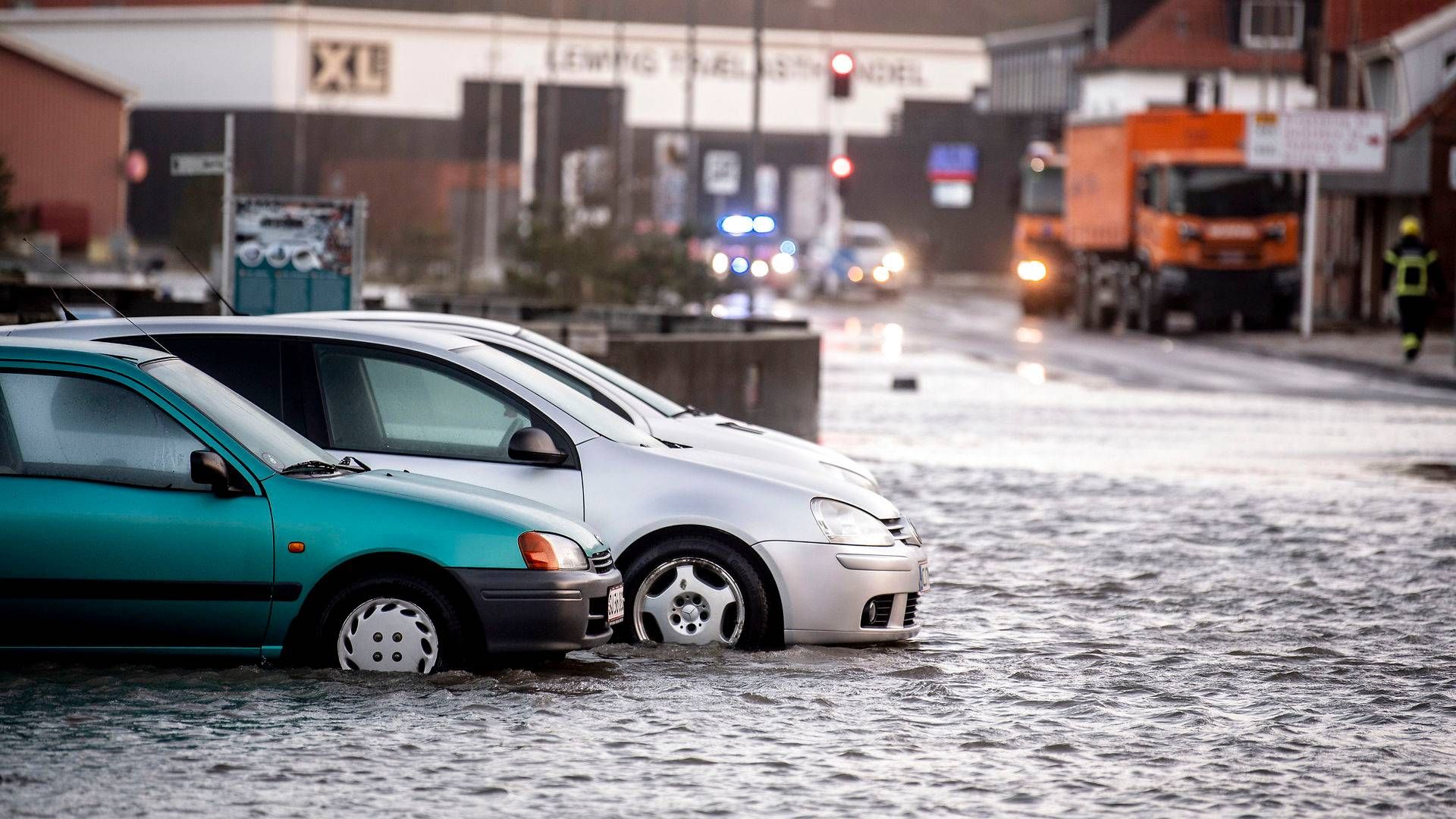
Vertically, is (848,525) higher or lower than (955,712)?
higher

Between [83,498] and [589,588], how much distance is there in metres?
1.82

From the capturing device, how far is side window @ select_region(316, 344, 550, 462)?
30.1ft

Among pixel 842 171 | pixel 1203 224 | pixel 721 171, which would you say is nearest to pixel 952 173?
pixel 721 171

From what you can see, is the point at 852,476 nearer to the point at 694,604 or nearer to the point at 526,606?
the point at 694,604

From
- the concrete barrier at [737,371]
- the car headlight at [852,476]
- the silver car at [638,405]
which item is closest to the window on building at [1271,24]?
Result: the concrete barrier at [737,371]

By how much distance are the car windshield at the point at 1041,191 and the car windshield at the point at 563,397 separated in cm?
4647

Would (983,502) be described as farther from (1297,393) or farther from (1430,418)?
(1297,393)

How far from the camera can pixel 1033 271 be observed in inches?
2143

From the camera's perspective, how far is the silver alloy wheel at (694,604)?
30.1ft

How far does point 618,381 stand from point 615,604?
2623 mm

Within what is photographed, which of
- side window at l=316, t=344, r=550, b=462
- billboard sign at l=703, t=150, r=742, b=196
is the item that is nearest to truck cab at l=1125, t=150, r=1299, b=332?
side window at l=316, t=344, r=550, b=462

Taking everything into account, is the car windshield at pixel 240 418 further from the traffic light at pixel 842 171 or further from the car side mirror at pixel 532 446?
the traffic light at pixel 842 171

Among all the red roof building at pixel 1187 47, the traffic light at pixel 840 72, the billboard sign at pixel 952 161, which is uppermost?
the red roof building at pixel 1187 47

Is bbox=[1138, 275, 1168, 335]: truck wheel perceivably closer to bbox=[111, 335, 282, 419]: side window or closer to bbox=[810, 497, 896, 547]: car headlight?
bbox=[810, 497, 896, 547]: car headlight
